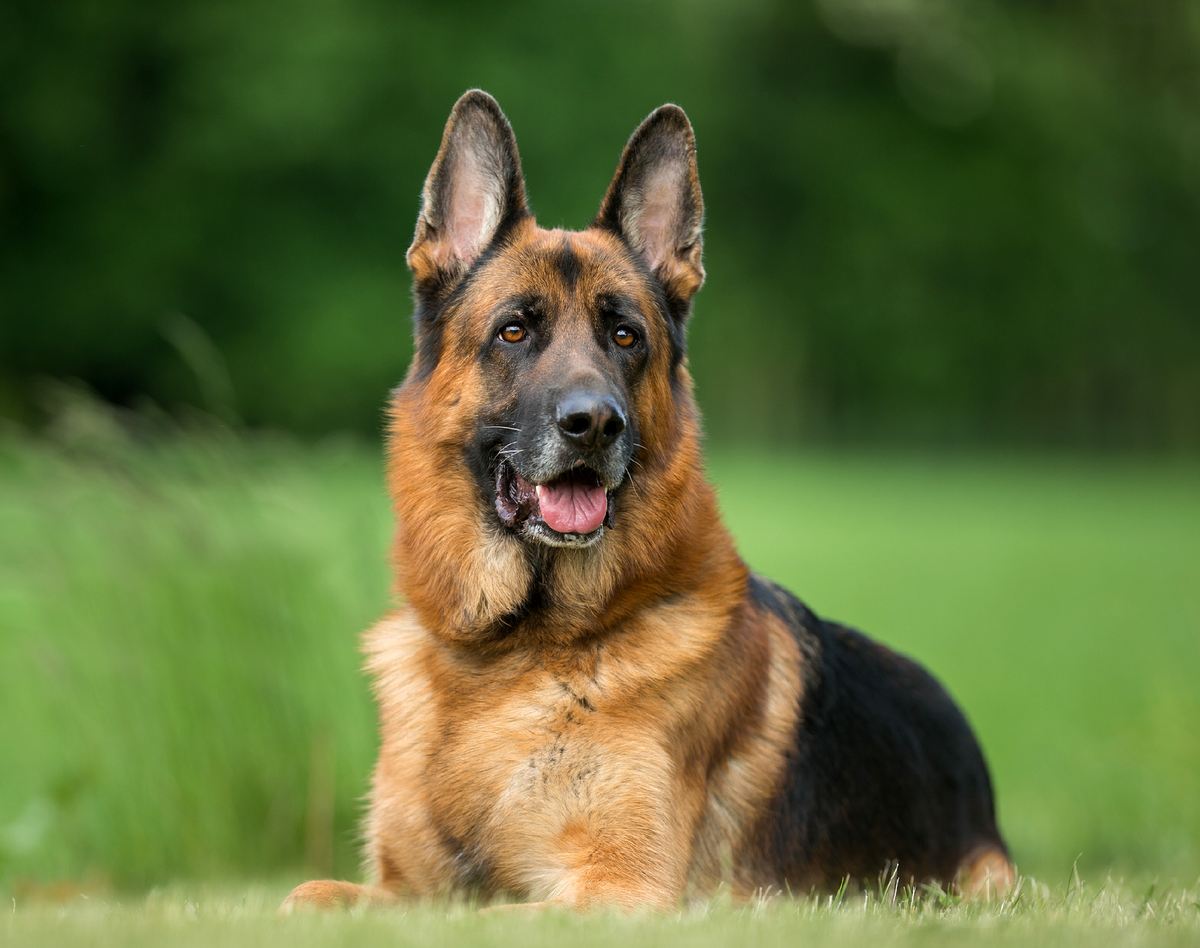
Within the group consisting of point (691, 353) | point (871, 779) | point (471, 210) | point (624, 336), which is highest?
point (471, 210)

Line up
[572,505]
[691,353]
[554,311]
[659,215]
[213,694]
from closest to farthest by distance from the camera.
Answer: [572,505], [554,311], [659,215], [213,694], [691,353]

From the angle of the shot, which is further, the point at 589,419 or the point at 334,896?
the point at 589,419

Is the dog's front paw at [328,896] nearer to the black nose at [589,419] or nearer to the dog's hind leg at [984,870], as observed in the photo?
the black nose at [589,419]

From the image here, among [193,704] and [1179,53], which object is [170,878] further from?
[1179,53]

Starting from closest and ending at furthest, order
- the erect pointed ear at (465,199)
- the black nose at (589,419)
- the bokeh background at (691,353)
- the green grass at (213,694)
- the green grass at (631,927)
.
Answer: the green grass at (631,927), the black nose at (589,419), the erect pointed ear at (465,199), the green grass at (213,694), the bokeh background at (691,353)

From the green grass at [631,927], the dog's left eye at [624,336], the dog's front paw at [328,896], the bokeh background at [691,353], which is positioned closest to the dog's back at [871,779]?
the green grass at [631,927]

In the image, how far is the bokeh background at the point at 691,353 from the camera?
5.79m

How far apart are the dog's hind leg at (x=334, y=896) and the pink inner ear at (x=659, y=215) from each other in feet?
7.55

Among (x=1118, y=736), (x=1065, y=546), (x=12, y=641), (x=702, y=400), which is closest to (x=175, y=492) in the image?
(x=12, y=641)

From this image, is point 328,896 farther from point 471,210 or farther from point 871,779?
point 471,210

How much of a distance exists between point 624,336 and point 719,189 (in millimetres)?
36714

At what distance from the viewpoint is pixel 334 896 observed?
362 centimetres

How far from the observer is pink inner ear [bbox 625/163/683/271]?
443 centimetres

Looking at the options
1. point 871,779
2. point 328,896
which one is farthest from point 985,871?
point 328,896
